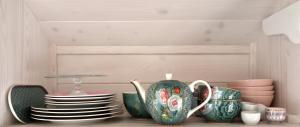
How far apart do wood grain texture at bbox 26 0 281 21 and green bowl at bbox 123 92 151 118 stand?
27 cm

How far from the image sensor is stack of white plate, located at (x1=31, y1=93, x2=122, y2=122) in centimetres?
106

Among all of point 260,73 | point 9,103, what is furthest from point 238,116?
point 9,103

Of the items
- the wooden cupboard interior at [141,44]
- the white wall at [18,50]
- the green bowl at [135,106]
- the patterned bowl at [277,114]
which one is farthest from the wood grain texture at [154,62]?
the patterned bowl at [277,114]

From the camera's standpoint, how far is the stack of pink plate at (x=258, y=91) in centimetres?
120

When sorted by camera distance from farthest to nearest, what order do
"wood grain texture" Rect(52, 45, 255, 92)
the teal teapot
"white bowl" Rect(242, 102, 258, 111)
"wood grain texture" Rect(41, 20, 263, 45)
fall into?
1. "wood grain texture" Rect(52, 45, 255, 92)
2. "wood grain texture" Rect(41, 20, 263, 45)
3. "white bowl" Rect(242, 102, 258, 111)
4. the teal teapot

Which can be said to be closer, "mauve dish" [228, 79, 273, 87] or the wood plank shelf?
the wood plank shelf

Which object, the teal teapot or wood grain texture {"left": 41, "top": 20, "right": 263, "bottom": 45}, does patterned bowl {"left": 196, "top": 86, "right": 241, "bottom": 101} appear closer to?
the teal teapot

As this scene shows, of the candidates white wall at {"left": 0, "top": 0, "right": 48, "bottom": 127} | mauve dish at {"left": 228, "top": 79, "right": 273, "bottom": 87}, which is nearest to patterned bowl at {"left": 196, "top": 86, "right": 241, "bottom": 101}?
mauve dish at {"left": 228, "top": 79, "right": 273, "bottom": 87}

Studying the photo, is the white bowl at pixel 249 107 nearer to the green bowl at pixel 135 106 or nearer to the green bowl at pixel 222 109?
the green bowl at pixel 222 109

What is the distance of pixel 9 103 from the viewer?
1061 millimetres

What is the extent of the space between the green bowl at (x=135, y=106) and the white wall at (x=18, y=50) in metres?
0.33

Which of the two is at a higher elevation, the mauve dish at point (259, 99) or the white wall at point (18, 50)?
the white wall at point (18, 50)

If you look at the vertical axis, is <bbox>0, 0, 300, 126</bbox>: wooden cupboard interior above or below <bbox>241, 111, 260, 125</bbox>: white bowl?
above

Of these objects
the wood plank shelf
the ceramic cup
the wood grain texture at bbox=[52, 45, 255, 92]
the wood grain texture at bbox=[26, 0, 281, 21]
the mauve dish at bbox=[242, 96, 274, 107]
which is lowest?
the wood plank shelf
